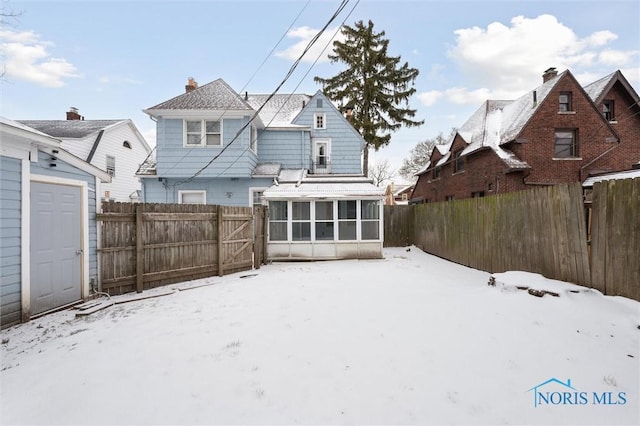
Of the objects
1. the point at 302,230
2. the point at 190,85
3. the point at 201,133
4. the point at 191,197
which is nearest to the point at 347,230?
the point at 302,230

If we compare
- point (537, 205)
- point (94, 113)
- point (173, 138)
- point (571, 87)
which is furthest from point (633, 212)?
point (94, 113)

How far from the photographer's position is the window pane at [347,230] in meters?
11.2

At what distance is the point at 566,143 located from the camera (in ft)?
52.6

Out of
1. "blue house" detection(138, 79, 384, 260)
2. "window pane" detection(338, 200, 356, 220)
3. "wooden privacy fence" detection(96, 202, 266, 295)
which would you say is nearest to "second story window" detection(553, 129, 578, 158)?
"blue house" detection(138, 79, 384, 260)

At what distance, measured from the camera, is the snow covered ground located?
2514 millimetres

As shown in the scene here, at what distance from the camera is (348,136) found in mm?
15977

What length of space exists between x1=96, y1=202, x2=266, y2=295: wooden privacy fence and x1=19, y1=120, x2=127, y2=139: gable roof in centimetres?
1448

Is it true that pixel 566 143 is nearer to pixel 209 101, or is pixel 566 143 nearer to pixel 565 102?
pixel 565 102

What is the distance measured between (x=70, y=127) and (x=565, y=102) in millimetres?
30225

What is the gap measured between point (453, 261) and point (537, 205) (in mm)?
4466

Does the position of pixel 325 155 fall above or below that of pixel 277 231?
above

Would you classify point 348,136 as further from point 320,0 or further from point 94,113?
point 94,113

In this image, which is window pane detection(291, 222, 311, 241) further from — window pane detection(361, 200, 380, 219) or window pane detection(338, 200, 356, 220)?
window pane detection(361, 200, 380, 219)

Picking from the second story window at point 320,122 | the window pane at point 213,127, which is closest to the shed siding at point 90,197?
the window pane at point 213,127
